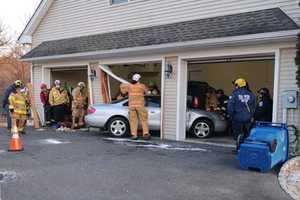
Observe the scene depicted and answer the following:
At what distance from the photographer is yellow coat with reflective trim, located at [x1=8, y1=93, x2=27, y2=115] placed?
1174 cm

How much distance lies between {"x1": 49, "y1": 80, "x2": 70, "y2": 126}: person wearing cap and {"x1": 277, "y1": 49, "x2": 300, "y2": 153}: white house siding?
8470 millimetres

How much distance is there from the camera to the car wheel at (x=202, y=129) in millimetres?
11688

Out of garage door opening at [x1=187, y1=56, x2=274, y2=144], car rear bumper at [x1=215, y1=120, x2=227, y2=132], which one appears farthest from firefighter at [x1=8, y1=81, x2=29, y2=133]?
car rear bumper at [x1=215, y1=120, x2=227, y2=132]

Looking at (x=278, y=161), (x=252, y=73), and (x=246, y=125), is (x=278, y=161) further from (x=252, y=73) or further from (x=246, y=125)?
(x=252, y=73)

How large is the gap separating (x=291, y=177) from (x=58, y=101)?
383 inches

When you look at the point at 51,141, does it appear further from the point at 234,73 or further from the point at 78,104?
the point at 234,73

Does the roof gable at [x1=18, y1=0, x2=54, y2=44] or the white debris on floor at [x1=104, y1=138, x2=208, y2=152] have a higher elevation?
the roof gable at [x1=18, y1=0, x2=54, y2=44]

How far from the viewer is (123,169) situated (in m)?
7.09

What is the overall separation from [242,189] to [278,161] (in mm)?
1692

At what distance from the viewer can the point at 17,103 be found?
38.9 ft

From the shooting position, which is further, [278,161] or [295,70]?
[295,70]

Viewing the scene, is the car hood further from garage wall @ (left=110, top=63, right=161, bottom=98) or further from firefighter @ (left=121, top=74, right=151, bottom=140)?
garage wall @ (left=110, top=63, right=161, bottom=98)

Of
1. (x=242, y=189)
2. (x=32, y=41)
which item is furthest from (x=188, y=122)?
(x=32, y=41)

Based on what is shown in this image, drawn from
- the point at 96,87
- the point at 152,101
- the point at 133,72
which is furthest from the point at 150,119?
the point at 133,72
